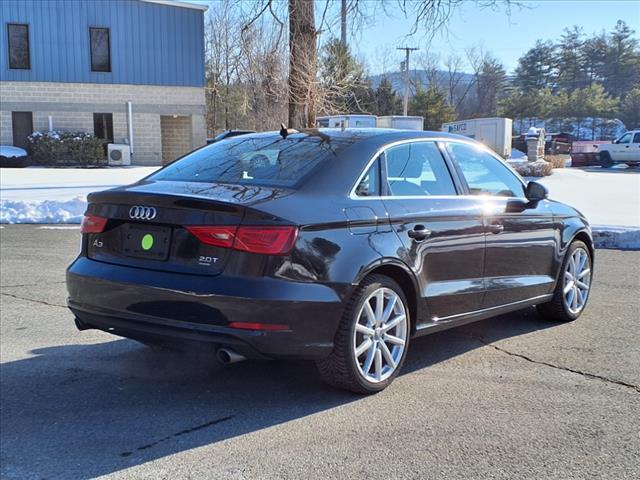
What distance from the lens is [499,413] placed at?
3.89 metres

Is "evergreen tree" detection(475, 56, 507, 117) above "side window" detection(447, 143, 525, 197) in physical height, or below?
above

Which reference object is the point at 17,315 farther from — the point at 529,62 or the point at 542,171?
the point at 529,62

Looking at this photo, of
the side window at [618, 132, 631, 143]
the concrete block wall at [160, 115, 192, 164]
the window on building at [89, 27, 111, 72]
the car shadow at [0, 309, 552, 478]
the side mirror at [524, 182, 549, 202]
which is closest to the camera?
the car shadow at [0, 309, 552, 478]

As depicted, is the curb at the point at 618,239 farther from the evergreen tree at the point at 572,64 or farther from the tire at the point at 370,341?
the evergreen tree at the point at 572,64

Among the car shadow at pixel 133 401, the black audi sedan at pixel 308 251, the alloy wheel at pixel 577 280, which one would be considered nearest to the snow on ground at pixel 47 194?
the car shadow at pixel 133 401

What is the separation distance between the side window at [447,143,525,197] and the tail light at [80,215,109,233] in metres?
2.53

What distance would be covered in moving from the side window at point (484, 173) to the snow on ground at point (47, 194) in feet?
29.8

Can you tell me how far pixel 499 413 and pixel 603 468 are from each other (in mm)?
730

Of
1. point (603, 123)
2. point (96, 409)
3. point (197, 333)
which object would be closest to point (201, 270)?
point (197, 333)

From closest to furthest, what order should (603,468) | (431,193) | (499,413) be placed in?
(603,468) < (499,413) < (431,193)

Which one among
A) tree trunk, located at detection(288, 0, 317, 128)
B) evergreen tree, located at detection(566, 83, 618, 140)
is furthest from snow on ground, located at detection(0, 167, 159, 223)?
evergreen tree, located at detection(566, 83, 618, 140)

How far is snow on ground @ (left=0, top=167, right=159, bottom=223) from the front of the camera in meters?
12.6

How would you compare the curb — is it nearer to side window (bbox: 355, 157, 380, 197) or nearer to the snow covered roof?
side window (bbox: 355, 157, 380, 197)

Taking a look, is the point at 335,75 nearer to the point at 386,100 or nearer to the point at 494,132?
the point at 494,132
